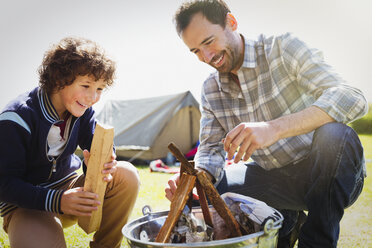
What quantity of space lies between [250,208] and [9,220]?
1267mm

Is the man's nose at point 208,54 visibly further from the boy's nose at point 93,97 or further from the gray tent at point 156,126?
the gray tent at point 156,126

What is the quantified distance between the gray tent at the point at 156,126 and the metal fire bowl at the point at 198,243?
4.85m

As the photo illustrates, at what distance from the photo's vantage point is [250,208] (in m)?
1.36

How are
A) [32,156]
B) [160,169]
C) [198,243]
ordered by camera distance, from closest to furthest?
[198,243], [32,156], [160,169]

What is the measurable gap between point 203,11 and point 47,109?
3.53ft

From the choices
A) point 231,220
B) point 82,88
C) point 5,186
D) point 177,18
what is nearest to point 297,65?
point 177,18

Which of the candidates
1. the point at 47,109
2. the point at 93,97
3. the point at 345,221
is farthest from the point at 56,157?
the point at 345,221

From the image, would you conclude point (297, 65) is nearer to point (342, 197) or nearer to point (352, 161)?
point (352, 161)

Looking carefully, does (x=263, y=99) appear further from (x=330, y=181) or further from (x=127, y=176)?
(x=127, y=176)

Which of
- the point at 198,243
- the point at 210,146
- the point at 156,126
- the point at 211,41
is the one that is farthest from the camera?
the point at 156,126

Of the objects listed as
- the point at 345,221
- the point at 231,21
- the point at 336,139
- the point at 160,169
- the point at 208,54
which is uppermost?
the point at 231,21

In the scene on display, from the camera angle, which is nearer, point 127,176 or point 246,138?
point 246,138

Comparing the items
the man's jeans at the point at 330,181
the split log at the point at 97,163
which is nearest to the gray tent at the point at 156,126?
the split log at the point at 97,163

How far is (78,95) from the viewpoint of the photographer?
1.73m
